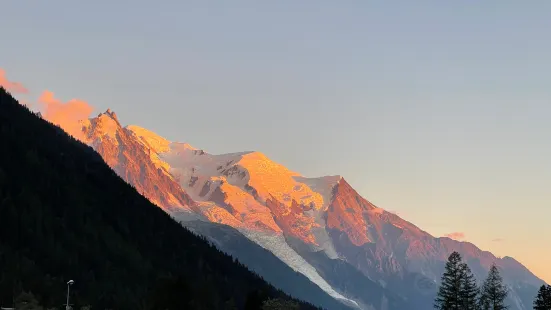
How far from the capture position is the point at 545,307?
19912 cm
